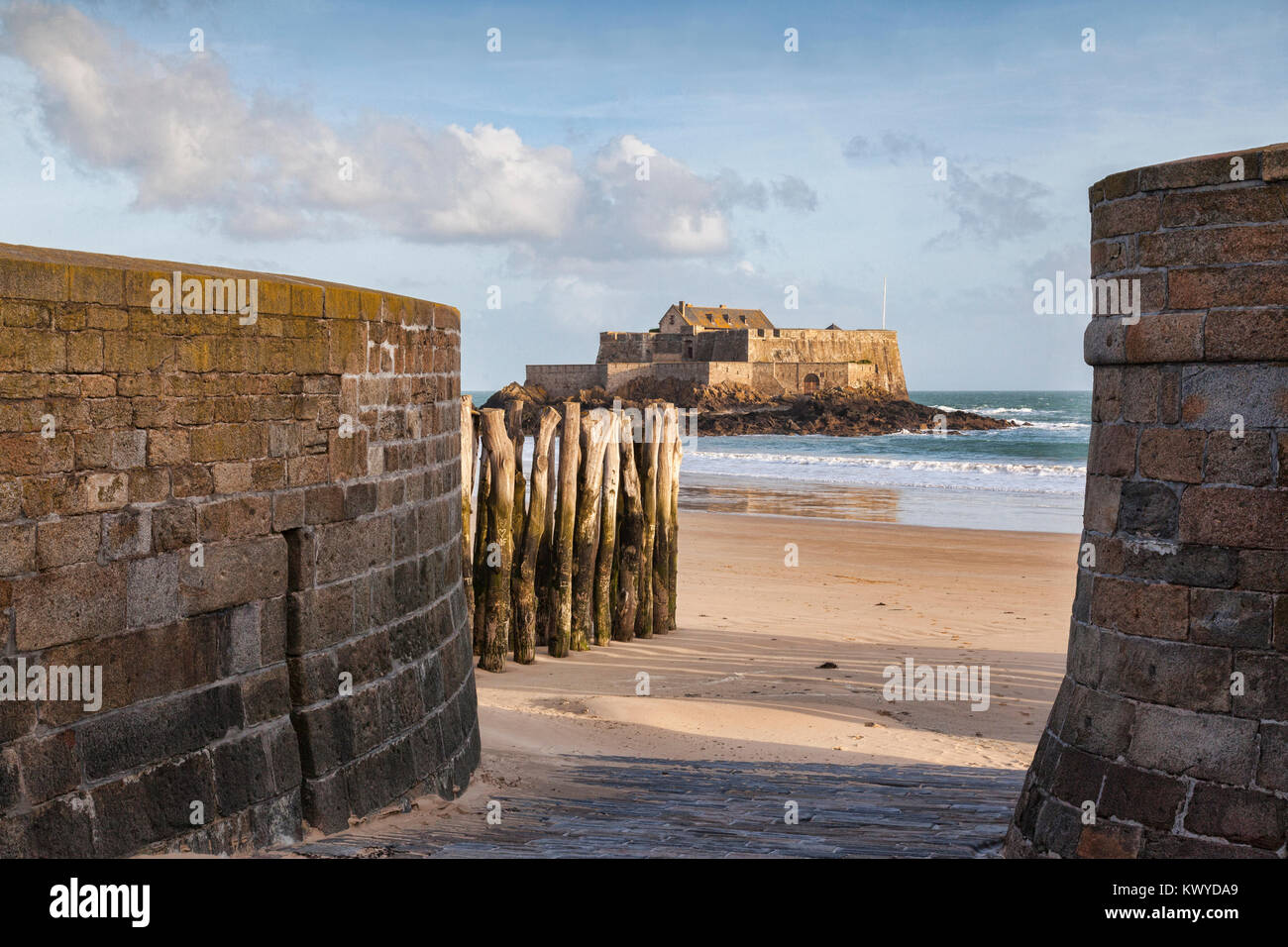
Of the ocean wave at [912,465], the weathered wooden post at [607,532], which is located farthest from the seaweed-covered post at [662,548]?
the ocean wave at [912,465]

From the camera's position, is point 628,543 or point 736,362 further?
point 736,362

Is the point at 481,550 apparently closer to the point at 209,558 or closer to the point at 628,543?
the point at 628,543

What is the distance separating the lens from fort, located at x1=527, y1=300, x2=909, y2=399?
71.9 m

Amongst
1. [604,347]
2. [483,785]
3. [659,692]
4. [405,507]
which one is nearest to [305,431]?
[405,507]

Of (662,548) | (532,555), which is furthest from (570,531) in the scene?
(662,548)

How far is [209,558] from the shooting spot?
509 centimetres

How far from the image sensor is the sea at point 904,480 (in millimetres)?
24922

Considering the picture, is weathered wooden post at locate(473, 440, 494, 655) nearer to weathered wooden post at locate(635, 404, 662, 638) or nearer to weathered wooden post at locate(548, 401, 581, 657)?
weathered wooden post at locate(548, 401, 581, 657)

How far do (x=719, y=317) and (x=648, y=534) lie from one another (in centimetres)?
6851

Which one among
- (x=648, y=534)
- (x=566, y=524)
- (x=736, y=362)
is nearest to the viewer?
(x=566, y=524)

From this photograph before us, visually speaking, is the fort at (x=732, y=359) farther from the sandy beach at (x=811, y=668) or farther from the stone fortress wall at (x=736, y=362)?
the sandy beach at (x=811, y=668)

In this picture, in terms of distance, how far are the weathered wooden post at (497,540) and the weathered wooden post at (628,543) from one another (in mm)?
1603

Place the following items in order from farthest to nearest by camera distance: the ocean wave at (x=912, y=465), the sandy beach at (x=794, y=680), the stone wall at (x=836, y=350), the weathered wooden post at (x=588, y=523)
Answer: the stone wall at (x=836, y=350)
the ocean wave at (x=912, y=465)
the weathered wooden post at (x=588, y=523)
the sandy beach at (x=794, y=680)
